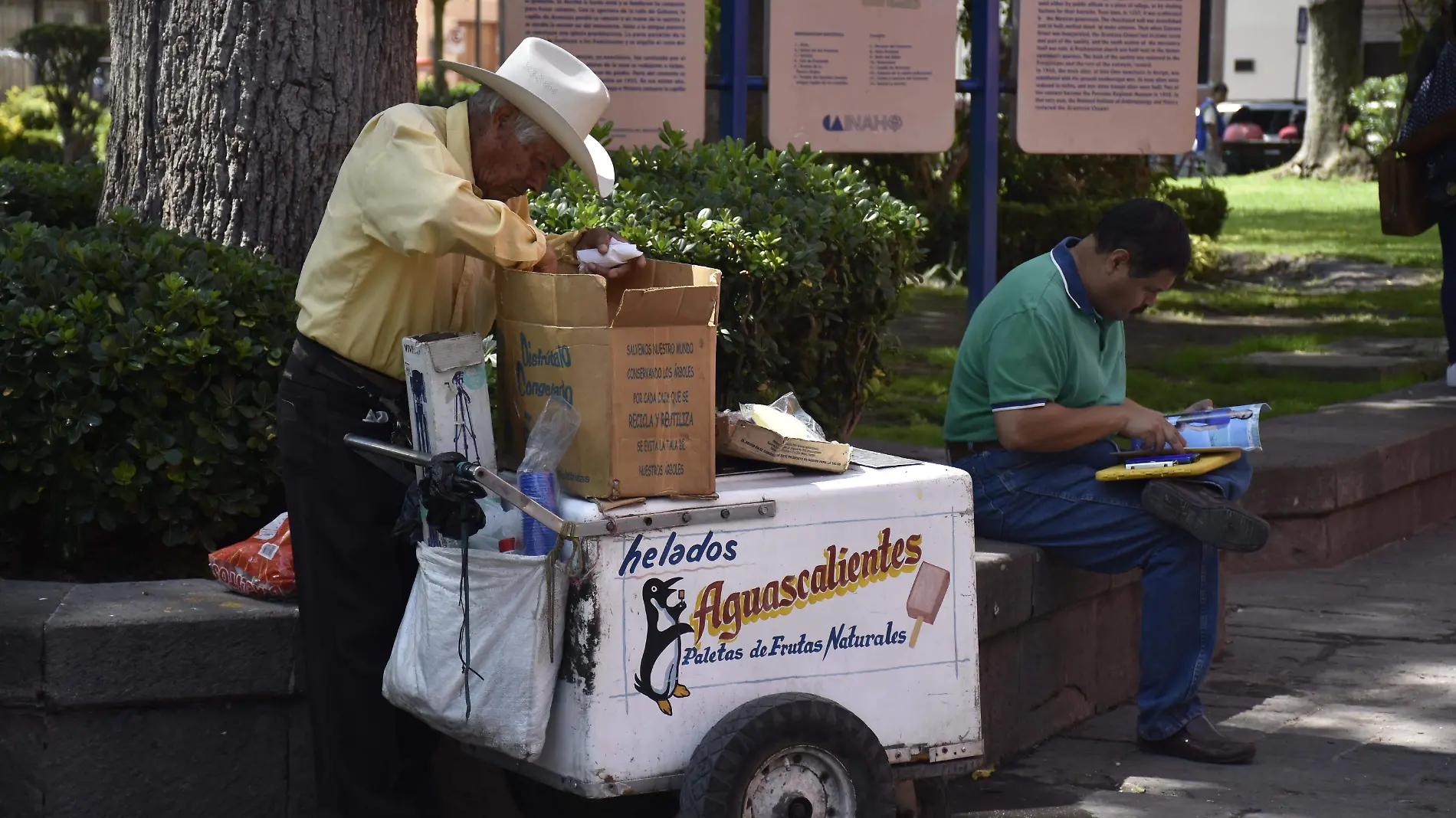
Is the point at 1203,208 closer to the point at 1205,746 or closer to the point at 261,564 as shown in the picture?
the point at 1205,746

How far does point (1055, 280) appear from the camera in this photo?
4441 mm

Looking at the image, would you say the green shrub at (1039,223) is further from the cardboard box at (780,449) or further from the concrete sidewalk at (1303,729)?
the cardboard box at (780,449)

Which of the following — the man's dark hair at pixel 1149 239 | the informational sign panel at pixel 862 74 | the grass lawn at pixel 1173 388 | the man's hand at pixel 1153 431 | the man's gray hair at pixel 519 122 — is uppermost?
the informational sign panel at pixel 862 74

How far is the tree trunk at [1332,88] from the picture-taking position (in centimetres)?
2419

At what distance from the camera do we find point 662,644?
3.21m

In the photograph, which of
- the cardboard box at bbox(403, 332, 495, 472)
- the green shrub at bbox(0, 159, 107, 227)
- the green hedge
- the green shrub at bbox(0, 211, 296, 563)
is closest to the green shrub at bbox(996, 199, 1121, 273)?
the green hedge

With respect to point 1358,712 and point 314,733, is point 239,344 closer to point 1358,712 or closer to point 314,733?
point 314,733

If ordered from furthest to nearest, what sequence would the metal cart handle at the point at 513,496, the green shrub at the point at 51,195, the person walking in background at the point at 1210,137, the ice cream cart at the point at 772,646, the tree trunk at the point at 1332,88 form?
the person walking in background at the point at 1210,137 → the tree trunk at the point at 1332,88 → the green shrub at the point at 51,195 → the ice cream cart at the point at 772,646 → the metal cart handle at the point at 513,496

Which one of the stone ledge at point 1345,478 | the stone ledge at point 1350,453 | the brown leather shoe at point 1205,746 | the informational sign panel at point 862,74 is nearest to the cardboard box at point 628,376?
the brown leather shoe at point 1205,746

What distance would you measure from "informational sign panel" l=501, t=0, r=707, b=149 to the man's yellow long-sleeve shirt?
268cm

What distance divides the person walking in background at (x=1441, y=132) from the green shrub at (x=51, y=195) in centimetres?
564

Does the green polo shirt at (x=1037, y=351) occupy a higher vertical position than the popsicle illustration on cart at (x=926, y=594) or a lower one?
higher

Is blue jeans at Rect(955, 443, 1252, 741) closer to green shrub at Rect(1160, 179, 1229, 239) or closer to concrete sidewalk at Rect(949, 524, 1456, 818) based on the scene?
concrete sidewalk at Rect(949, 524, 1456, 818)

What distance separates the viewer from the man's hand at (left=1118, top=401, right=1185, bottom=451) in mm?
4379
